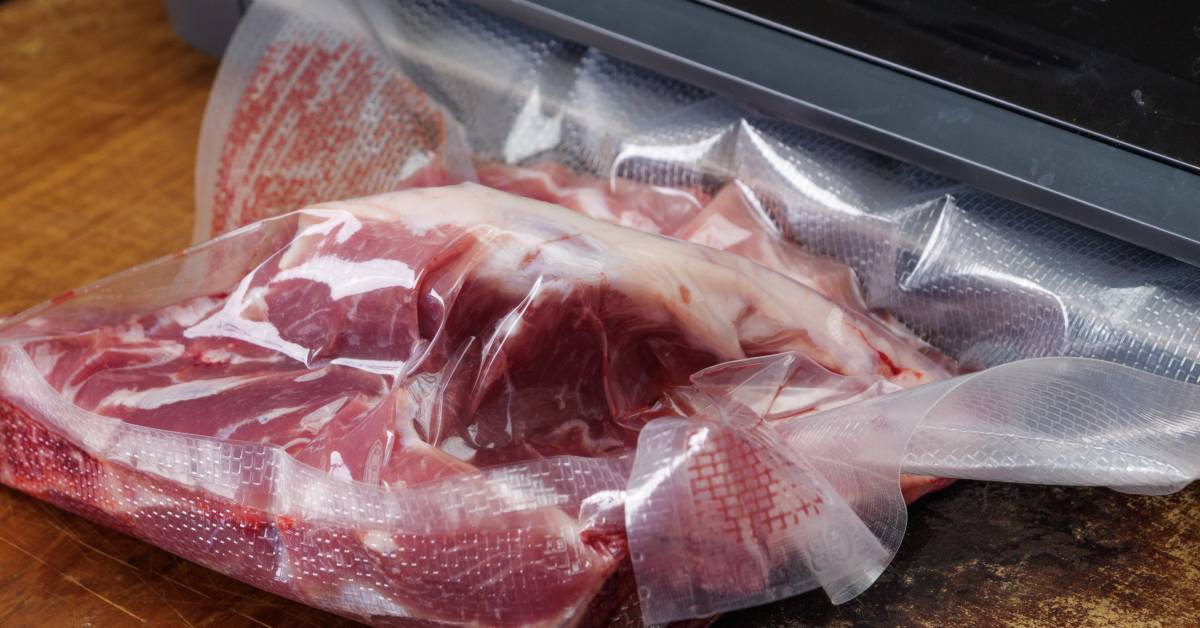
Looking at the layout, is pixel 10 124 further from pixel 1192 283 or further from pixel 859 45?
pixel 1192 283

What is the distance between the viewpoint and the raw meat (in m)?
0.86

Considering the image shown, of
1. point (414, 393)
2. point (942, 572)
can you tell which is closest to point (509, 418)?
point (414, 393)

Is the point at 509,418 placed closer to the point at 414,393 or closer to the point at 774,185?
the point at 414,393

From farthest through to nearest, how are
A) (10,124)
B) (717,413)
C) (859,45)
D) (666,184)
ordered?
1. (10,124)
2. (666,184)
3. (859,45)
4. (717,413)

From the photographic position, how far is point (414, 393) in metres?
0.98

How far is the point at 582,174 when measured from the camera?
1.35 meters

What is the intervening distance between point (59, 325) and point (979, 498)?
0.82 metres

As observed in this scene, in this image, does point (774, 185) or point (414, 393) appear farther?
point (774, 185)

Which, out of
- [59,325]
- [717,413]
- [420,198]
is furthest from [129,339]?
[717,413]

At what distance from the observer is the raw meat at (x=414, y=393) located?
86 centimetres

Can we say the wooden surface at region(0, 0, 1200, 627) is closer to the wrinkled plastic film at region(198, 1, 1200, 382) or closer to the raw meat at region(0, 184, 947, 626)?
the raw meat at region(0, 184, 947, 626)

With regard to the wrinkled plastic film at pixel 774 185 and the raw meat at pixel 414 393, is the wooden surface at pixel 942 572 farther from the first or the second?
the wrinkled plastic film at pixel 774 185

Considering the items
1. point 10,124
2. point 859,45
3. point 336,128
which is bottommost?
point 10,124

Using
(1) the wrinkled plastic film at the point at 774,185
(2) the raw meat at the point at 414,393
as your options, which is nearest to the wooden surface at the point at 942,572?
(2) the raw meat at the point at 414,393
